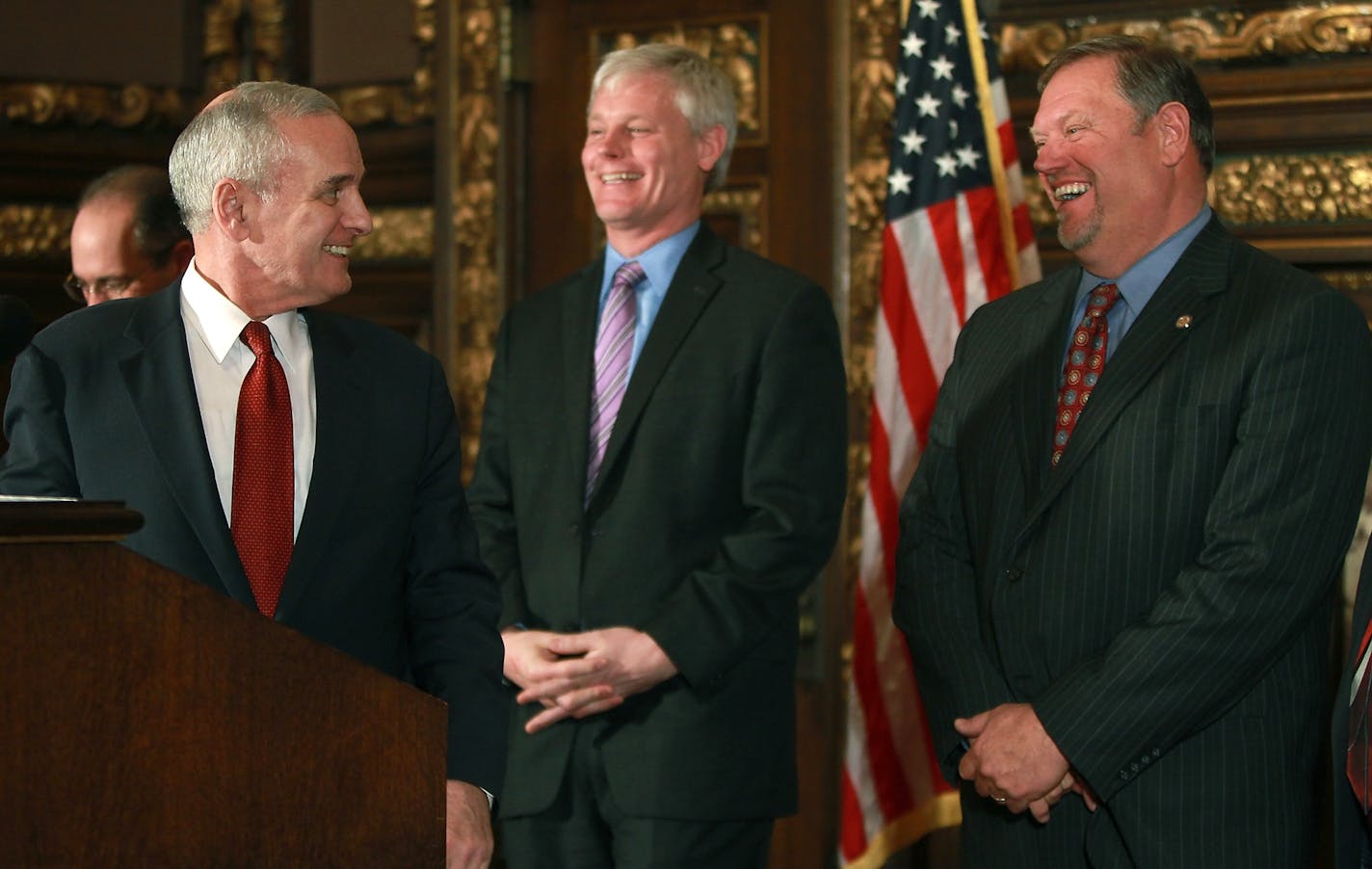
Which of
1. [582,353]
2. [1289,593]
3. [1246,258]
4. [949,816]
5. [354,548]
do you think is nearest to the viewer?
[354,548]

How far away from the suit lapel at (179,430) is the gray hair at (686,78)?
51.1 inches

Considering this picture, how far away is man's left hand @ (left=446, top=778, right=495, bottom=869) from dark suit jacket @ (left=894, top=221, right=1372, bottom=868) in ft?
2.80

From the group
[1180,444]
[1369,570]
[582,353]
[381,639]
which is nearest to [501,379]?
[582,353]

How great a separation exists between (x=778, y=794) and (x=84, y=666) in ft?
5.76

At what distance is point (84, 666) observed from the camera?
1.39 metres

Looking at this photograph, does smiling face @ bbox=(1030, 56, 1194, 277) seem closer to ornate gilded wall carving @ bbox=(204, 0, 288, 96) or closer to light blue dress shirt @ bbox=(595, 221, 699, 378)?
light blue dress shirt @ bbox=(595, 221, 699, 378)

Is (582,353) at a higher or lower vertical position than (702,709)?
higher

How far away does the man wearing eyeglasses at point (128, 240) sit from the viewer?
3.31m

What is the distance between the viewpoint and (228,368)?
2125 mm

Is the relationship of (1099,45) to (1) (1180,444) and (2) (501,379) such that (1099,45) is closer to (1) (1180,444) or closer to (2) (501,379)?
(1) (1180,444)

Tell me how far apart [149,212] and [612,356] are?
98 centimetres

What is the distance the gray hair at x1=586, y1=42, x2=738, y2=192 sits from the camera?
315 centimetres

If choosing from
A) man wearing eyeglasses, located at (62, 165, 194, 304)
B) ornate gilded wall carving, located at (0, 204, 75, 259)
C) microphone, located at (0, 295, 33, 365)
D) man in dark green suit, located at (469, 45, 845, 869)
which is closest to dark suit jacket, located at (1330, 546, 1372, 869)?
man in dark green suit, located at (469, 45, 845, 869)

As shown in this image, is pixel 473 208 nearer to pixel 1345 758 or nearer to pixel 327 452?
pixel 327 452
